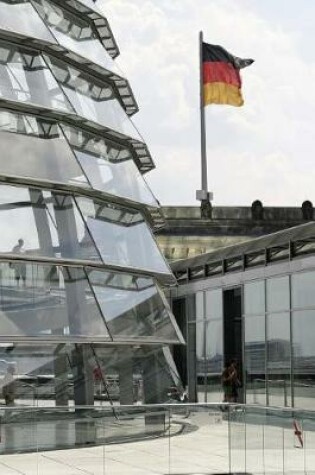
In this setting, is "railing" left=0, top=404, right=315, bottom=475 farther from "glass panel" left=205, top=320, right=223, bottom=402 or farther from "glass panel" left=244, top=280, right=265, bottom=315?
"glass panel" left=205, top=320, right=223, bottom=402

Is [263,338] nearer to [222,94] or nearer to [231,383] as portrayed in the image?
[231,383]

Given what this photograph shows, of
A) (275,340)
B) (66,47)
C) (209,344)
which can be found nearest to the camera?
(66,47)

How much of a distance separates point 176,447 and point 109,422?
3.63 ft

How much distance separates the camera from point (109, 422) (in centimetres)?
1691

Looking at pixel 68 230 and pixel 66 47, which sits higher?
pixel 66 47

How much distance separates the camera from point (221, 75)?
5269 cm

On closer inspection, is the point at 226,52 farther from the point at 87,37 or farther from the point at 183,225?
the point at 87,37

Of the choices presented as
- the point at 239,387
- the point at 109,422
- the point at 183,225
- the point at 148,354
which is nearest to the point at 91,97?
the point at 148,354

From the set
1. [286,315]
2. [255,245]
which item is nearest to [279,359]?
[286,315]

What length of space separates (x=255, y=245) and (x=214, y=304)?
5049mm

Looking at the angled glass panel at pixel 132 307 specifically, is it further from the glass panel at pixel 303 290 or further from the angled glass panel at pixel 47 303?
the glass panel at pixel 303 290

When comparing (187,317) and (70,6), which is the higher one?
(70,6)

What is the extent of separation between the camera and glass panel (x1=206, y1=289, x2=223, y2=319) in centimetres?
3769

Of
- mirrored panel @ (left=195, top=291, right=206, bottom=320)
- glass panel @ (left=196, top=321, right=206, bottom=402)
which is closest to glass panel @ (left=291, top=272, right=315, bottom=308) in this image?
mirrored panel @ (left=195, top=291, right=206, bottom=320)
